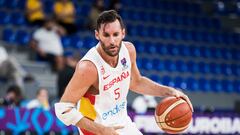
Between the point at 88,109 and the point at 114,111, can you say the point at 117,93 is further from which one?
the point at 88,109

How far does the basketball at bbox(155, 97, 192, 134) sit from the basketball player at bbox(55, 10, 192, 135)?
0.23 ft

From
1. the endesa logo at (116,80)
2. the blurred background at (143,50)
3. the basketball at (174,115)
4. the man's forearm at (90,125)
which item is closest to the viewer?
the man's forearm at (90,125)

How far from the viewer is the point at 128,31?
14047 mm

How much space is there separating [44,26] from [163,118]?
287 inches

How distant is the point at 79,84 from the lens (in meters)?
4.15

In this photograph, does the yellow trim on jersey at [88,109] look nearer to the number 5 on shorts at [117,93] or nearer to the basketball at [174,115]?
the number 5 on shorts at [117,93]

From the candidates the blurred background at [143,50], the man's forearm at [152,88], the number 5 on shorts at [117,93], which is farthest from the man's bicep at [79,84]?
the blurred background at [143,50]

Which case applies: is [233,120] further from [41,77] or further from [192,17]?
[192,17]

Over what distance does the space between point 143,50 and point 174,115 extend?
925 centimetres

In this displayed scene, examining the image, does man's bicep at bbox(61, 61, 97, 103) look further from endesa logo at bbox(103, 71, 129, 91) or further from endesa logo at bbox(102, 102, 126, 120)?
endesa logo at bbox(102, 102, 126, 120)

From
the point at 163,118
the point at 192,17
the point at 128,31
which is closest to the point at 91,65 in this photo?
the point at 163,118

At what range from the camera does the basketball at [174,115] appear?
15.4 ft

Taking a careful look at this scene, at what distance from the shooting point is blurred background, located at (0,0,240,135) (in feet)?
27.7

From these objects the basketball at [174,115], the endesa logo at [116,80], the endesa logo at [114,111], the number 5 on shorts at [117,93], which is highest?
the endesa logo at [116,80]
